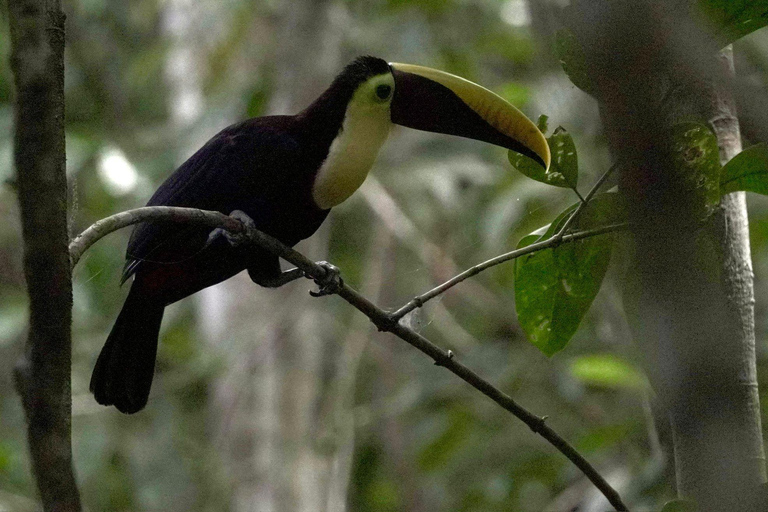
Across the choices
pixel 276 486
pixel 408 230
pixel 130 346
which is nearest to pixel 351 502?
pixel 276 486

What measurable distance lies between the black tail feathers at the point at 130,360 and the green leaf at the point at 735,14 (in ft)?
4.84

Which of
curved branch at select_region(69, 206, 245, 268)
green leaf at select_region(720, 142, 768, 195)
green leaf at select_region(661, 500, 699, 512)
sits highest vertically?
green leaf at select_region(720, 142, 768, 195)

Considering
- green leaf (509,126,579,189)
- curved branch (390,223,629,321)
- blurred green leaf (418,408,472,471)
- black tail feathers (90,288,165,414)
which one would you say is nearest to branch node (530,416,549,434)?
curved branch (390,223,629,321)

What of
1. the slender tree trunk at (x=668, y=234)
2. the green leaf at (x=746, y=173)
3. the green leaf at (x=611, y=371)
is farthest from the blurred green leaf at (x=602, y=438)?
the slender tree trunk at (x=668, y=234)

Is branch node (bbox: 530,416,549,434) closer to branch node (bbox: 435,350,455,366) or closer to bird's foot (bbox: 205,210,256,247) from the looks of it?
branch node (bbox: 435,350,455,366)

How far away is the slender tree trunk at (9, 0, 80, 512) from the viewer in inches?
37.2

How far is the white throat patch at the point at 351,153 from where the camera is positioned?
2150mm

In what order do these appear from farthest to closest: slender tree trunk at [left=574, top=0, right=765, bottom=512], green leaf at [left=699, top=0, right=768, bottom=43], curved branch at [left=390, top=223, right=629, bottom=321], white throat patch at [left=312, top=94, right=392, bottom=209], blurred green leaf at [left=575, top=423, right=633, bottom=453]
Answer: blurred green leaf at [left=575, top=423, right=633, bottom=453]
white throat patch at [left=312, top=94, right=392, bottom=209]
curved branch at [left=390, top=223, right=629, bottom=321]
green leaf at [left=699, top=0, right=768, bottom=43]
slender tree trunk at [left=574, top=0, right=765, bottom=512]

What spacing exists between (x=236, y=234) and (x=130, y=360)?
1.67ft

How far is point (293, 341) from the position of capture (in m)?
4.16

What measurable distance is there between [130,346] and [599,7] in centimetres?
189

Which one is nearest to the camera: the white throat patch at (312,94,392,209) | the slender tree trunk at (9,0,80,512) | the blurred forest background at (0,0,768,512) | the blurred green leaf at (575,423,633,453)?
the slender tree trunk at (9,0,80,512)

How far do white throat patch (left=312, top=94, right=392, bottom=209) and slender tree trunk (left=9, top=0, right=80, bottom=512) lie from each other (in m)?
1.16

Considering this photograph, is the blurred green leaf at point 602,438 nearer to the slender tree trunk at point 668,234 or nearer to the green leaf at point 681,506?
the green leaf at point 681,506
